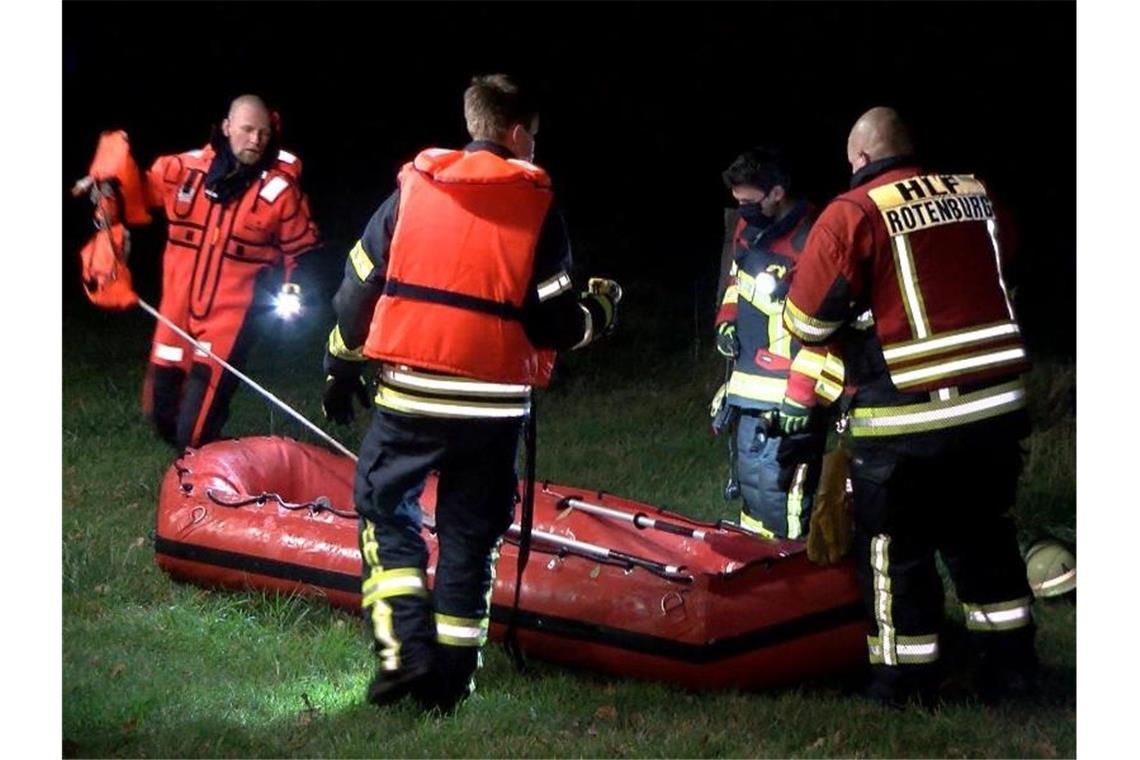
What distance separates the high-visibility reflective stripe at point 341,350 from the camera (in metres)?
4.02

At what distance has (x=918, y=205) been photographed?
3896 mm

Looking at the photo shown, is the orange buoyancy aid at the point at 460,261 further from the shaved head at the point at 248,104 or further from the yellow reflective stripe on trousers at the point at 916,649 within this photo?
the shaved head at the point at 248,104

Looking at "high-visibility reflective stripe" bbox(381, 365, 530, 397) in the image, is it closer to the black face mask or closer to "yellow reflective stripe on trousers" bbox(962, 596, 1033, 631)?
"yellow reflective stripe on trousers" bbox(962, 596, 1033, 631)

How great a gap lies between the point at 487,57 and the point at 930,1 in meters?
2.15

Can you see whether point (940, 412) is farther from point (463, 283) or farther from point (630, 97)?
point (630, 97)

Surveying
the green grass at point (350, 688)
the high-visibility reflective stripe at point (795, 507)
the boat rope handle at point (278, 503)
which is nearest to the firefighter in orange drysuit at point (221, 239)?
the green grass at point (350, 688)

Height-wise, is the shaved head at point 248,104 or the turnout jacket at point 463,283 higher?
the shaved head at point 248,104

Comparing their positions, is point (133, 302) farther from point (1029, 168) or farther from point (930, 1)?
point (1029, 168)

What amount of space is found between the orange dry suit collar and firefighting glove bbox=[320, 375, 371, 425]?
176 centimetres

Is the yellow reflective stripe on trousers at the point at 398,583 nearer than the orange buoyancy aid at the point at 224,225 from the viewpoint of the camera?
Yes

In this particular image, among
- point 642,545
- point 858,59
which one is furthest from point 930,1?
point 642,545

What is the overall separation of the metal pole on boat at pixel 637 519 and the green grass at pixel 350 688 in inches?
31.6

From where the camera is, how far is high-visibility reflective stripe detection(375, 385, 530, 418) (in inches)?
152

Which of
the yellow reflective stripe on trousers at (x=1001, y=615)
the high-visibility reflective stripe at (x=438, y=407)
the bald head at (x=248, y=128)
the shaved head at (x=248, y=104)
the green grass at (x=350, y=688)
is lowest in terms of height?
the green grass at (x=350, y=688)
